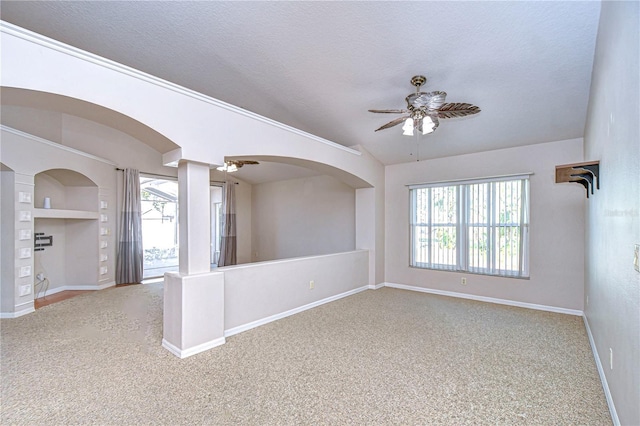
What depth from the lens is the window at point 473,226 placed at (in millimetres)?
4629

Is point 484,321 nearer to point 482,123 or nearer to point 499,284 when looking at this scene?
point 499,284

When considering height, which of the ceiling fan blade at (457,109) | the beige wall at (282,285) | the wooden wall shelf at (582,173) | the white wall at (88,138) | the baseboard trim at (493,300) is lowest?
the baseboard trim at (493,300)

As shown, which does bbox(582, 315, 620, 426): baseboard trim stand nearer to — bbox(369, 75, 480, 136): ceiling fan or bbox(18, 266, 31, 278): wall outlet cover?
bbox(369, 75, 480, 136): ceiling fan

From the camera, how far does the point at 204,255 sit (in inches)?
127

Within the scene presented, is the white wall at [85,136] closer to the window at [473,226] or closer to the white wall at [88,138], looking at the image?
the white wall at [88,138]

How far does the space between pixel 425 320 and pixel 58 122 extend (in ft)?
22.6

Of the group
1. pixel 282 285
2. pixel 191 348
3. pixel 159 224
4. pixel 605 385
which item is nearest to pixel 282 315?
pixel 282 285

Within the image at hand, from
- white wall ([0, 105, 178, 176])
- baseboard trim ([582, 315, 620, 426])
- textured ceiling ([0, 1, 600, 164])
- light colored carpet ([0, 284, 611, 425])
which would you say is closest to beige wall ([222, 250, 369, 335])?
light colored carpet ([0, 284, 611, 425])

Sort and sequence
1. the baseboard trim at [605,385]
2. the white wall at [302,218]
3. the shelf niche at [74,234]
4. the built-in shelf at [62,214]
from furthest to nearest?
the white wall at [302,218] → the shelf niche at [74,234] → the built-in shelf at [62,214] → the baseboard trim at [605,385]

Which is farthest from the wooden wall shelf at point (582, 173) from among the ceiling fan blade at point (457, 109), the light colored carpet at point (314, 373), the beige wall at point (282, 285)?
the beige wall at point (282, 285)

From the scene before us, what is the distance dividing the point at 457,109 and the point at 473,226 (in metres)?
2.68

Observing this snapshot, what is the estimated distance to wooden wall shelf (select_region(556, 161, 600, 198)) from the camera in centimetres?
255

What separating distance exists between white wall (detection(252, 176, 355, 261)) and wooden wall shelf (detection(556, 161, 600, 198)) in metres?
4.03

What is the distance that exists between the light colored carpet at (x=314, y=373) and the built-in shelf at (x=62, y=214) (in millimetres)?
1531
